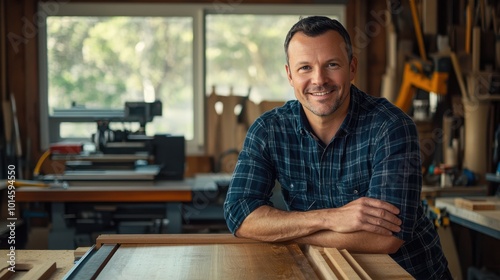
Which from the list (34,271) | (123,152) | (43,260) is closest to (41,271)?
(34,271)

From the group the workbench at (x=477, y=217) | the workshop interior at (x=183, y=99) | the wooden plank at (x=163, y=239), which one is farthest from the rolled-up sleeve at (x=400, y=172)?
the workshop interior at (x=183, y=99)

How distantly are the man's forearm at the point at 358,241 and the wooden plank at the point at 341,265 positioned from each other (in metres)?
0.10

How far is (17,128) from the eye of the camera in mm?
5027

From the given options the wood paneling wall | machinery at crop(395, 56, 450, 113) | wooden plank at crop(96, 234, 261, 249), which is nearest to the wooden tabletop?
wooden plank at crop(96, 234, 261, 249)

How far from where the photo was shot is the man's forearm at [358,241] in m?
1.92

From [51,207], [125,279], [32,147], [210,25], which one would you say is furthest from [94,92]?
[125,279]

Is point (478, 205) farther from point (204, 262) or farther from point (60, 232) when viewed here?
point (60, 232)

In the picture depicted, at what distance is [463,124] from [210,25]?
2.02 m

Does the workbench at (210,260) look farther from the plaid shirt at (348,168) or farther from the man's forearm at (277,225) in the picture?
the plaid shirt at (348,168)

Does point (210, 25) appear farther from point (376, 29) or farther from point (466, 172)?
point (466, 172)

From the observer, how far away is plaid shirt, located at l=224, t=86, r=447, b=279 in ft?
6.64

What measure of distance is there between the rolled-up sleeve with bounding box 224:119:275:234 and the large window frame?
3072 millimetres

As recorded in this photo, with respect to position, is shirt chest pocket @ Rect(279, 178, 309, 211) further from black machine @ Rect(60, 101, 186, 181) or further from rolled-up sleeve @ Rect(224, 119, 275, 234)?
black machine @ Rect(60, 101, 186, 181)

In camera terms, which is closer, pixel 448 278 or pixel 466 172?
pixel 448 278
